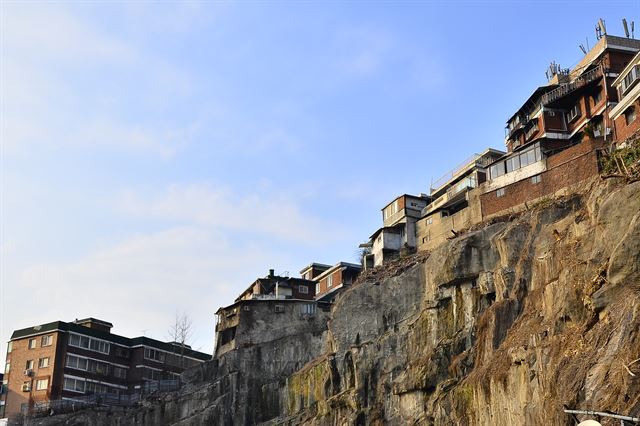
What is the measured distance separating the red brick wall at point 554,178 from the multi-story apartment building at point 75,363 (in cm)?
4585

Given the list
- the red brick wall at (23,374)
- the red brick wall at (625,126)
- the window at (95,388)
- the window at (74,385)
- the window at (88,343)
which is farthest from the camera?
the window at (88,343)

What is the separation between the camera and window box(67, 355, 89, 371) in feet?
292

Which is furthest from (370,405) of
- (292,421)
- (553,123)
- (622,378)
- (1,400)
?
(1,400)

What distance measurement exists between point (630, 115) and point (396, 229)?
2644 cm

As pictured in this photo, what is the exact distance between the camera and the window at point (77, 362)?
292 feet

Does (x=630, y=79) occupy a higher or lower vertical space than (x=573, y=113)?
lower

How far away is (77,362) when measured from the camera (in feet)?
295

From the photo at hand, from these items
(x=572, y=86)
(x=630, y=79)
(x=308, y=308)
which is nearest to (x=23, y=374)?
(x=308, y=308)

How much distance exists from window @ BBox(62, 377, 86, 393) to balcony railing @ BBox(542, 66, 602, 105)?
55.9 meters

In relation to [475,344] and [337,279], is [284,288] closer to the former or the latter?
[337,279]

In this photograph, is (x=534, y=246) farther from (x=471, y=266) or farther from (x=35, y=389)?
(x=35, y=389)

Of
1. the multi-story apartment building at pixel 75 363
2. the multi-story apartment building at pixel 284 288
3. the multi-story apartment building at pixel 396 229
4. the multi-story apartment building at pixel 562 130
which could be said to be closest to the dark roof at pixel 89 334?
the multi-story apartment building at pixel 75 363

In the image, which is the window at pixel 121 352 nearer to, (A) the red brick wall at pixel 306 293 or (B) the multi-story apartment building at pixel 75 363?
(B) the multi-story apartment building at pixel 75 363

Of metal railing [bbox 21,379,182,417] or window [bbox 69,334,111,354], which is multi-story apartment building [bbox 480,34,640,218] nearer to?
metal railing [bbox 21,379,182,417]
